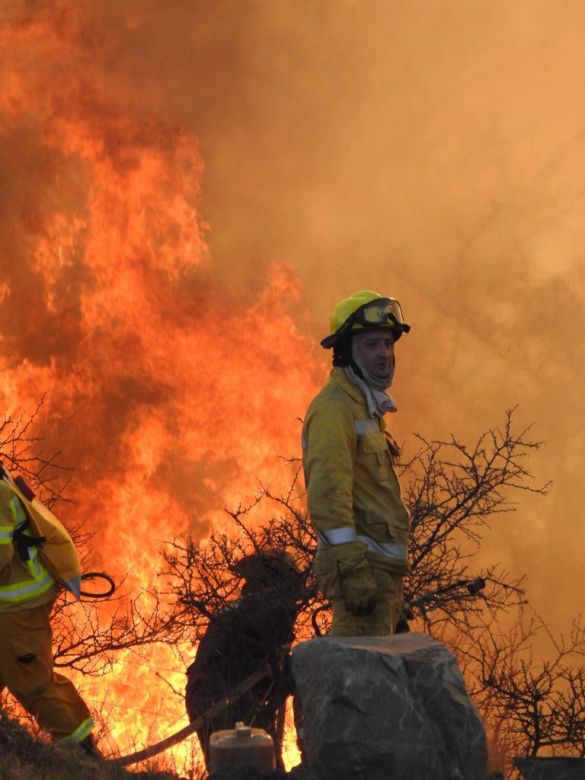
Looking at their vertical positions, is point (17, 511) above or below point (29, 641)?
above

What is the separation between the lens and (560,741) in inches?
363

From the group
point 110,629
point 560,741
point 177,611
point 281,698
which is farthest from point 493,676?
point 110,629

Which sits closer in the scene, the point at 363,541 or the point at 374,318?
the point at 363,541

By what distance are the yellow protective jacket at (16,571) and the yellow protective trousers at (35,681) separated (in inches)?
2.6

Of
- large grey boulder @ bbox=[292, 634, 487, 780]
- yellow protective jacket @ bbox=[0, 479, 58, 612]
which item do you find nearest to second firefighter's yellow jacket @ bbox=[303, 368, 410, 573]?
large grey boulder @ bbox=[292, 634, 487, 780]

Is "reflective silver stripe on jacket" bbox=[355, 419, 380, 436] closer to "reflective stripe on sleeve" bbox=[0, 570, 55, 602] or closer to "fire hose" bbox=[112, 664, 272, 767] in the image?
"reflective stripe on sleeve" bbox=[0, 570, 55, 602]

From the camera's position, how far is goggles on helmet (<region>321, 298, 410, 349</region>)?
5.96 metres

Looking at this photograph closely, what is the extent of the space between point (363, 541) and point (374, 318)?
122 cm

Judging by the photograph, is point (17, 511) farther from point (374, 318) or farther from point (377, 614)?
point (374, 318)

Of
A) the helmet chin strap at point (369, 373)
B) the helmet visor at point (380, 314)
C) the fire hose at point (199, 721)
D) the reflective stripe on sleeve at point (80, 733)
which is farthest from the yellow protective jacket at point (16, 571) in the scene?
the helmet visor at point (380, 314)

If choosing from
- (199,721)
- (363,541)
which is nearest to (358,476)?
(363,541)

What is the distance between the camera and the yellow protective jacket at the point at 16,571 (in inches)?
237

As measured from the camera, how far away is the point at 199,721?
719 cm

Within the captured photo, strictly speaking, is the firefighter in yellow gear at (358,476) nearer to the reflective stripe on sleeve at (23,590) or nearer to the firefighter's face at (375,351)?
the firefighter's face at (375,351)
